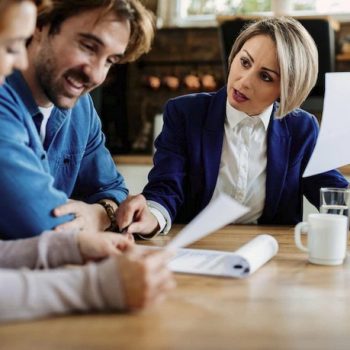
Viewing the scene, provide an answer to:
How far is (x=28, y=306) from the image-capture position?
742 mm

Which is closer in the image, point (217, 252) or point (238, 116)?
point (217, 252)

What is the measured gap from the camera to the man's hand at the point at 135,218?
135 centimetres

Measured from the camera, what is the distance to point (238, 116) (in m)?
1.79

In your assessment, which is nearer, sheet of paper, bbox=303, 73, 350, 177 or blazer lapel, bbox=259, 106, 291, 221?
sheet of paper, bbox=303, 73, 350, 177

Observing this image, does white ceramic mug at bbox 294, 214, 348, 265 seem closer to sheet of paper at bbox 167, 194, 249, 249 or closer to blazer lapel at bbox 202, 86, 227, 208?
sheet of paper at bbox 167, 194, 249, 249

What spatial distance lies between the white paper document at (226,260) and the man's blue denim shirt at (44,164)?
25 cm

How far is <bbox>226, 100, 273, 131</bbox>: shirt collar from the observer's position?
70.6 inches

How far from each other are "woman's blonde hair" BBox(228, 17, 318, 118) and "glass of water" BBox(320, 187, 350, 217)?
1.15 ft

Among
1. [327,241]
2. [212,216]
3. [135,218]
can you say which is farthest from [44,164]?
[327,241]

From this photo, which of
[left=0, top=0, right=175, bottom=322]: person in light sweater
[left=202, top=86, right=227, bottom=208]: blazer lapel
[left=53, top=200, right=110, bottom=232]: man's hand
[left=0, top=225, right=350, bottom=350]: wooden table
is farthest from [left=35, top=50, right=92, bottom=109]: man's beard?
[left=202, top=86, right=227, bottom=208]: blazer lapel

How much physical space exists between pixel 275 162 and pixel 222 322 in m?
1.04

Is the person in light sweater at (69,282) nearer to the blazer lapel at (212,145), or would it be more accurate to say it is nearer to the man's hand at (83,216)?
the man's hand at (83,216)

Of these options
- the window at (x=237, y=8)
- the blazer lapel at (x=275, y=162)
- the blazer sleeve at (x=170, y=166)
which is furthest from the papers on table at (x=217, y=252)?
the window at (x=237, y=8)

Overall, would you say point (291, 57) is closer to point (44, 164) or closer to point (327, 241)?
point (327, 241)
